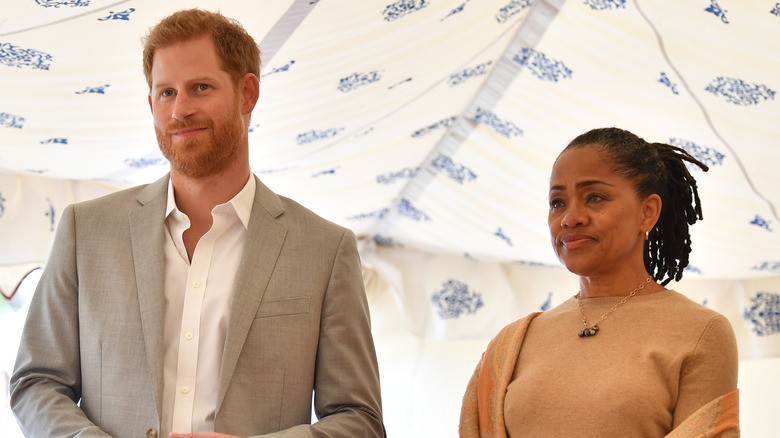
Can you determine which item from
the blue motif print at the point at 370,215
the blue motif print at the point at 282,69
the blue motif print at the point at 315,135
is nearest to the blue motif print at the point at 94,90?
the blue motif print at the point at 282,69

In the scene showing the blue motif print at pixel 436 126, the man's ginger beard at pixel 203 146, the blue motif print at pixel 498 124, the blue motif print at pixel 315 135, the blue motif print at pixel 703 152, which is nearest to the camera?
the man's ginger beard at pixel 203 146

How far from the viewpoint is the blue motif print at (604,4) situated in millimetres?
2590

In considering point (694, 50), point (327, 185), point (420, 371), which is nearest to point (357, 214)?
point (327, 185)

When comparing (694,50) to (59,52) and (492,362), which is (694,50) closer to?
(492,362)

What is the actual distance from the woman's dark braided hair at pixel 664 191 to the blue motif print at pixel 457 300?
3.36m

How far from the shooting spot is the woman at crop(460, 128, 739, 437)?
1.42m

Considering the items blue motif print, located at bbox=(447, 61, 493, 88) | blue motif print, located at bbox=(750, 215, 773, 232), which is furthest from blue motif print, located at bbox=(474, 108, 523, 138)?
blue motif print, located at bbox=(750, 215, 773, 232)

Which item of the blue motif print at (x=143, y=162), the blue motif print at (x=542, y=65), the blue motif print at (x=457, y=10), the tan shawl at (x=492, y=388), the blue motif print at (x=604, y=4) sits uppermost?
the blue motif print at (x=604, y=4)

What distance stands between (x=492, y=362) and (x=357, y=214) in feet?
9.95

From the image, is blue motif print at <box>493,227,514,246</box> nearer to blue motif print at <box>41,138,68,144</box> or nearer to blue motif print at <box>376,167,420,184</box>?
blue motif print at <box>376,167,420,184</box>

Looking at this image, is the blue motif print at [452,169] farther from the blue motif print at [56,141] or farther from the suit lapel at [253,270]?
the suit lapel at [253,270]

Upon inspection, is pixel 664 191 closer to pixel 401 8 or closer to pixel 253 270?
pixel 253 270

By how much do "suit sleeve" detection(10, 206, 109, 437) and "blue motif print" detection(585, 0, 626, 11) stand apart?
5.58ft

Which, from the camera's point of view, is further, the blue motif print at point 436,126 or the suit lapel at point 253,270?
the blue motif print at point 436,126
